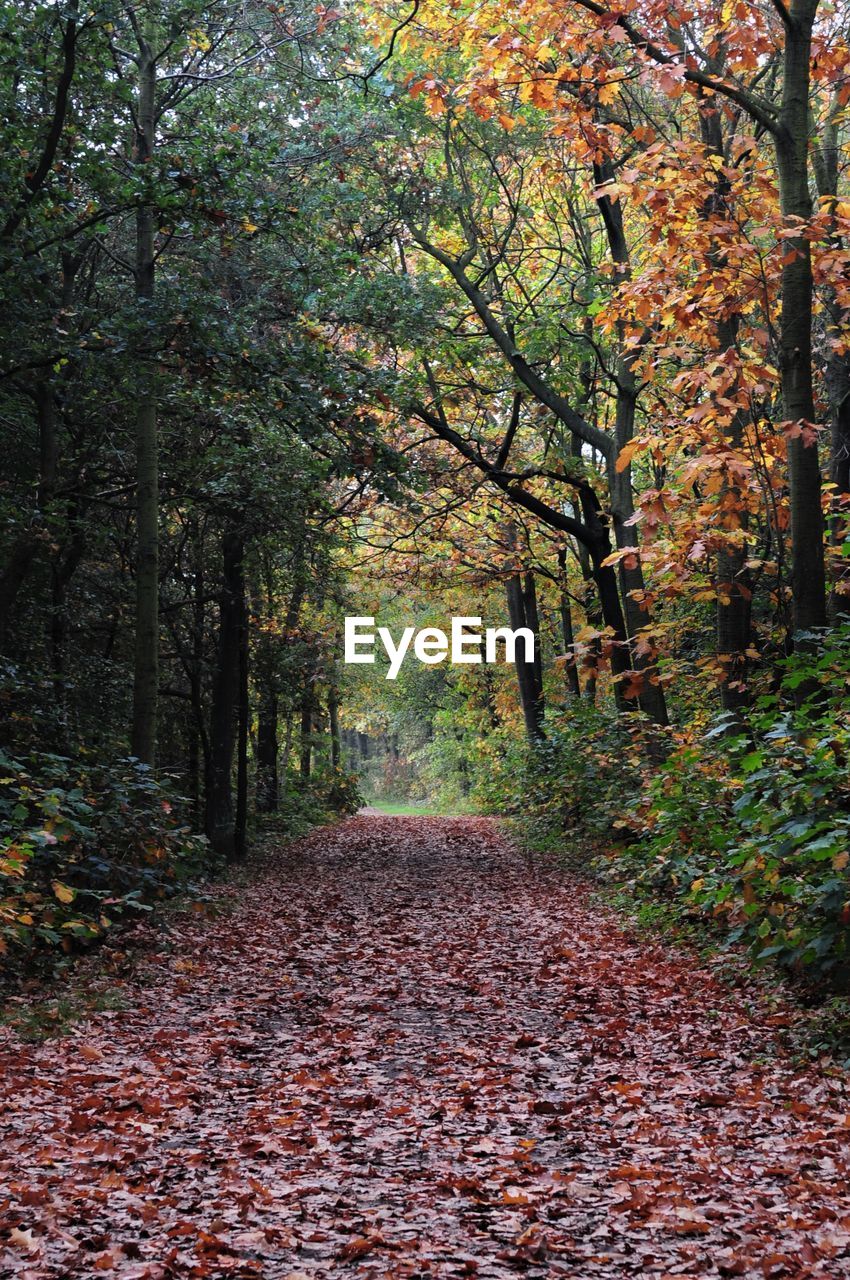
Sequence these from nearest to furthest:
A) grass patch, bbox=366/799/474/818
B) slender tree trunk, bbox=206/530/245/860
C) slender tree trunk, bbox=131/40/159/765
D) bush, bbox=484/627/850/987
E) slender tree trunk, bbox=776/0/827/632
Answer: bush, bbox=484/627/850/987, slender tree trunk, bbox=776/0/827/632, slender tree trunk, bbox=131/40/159/765, slender tree trunk, bbox=206/530/245/860, grass patch, bbox=366/799/474/818

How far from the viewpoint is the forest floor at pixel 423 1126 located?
394cm

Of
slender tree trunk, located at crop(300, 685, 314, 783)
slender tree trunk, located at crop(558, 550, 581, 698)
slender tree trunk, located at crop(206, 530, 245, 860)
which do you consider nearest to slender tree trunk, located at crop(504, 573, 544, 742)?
slender tree trunk, located at crop(558, 550, 581, 698)

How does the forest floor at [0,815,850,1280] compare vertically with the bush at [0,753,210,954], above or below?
below

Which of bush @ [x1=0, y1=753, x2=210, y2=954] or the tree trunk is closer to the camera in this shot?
bush @ [x1=0, y1=753, x2=210, y2=954]

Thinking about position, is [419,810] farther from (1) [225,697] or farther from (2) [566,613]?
(1) [225,697]

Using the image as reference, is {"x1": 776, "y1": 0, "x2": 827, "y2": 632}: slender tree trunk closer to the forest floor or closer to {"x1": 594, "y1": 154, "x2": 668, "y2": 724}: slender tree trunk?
the forest floor

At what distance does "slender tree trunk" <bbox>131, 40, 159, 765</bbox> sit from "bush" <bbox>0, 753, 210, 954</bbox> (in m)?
0.88

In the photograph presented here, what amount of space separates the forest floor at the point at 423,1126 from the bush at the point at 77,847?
2.36 feet

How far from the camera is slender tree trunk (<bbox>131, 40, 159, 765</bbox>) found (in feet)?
40.2

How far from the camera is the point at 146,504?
41.2 ft

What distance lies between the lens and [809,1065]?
5871mm

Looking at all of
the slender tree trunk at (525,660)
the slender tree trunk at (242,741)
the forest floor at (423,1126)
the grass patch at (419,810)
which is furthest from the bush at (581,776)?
the grass patch at (419,810)

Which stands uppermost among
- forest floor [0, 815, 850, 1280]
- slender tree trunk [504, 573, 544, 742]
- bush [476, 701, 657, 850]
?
slender tree trunk [504, 573, 544, 742]

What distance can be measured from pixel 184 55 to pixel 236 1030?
466 inches
